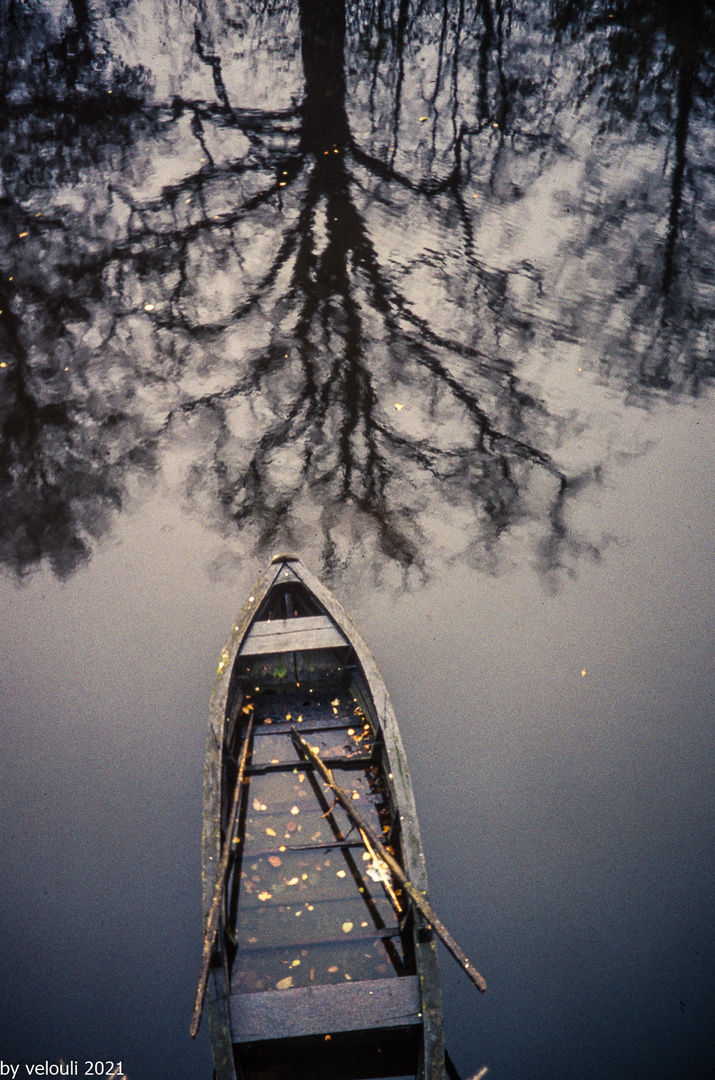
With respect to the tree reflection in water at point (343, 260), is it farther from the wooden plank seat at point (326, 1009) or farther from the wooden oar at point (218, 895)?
the wooden plank seat at point (326, 1009)

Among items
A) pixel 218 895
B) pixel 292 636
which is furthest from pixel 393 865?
pixel 292 636

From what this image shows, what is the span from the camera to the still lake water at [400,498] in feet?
17.4

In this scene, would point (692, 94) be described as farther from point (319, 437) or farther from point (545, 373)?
point (319, 437)

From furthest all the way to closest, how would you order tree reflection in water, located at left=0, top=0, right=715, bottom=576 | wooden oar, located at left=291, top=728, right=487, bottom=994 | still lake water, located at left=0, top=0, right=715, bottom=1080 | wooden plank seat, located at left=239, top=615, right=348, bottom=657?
tree reflection in water, located at left=0, top=0, right=715, bottom=576 → wooden plank seat, located at left=239, top=615, right=348, bottom=657 → still lake water, located at left=0, top=0, right=715, bottom=1080 → wooden oar, located at left=291, top=728, right=487, bottom=994

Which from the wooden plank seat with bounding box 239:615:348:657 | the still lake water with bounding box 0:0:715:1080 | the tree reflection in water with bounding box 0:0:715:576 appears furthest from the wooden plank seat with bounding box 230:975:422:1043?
the tree reflection in water with bounding box 0:0:715:576

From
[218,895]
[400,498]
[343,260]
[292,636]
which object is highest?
[343,260]

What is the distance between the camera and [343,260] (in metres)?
11.3

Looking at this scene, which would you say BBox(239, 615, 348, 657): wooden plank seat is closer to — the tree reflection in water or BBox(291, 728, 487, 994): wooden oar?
BBox(291, 728, 487, 994): wooden oar

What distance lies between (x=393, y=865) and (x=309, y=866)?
0.83 metres

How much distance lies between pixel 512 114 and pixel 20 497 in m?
12.8

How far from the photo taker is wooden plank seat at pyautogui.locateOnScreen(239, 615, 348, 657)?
609cm

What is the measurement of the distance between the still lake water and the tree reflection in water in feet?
0.20

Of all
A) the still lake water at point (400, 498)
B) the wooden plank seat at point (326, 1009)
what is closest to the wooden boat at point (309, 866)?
the wooden plank seat at point (326, 1009)

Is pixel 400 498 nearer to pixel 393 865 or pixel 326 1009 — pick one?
pixel 393 865
